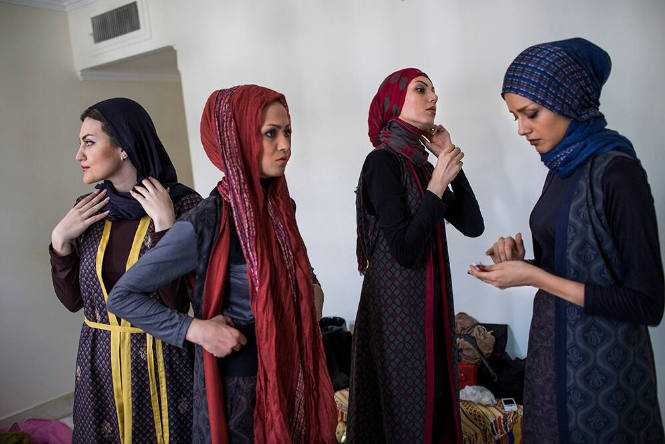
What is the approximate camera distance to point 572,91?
1236mm

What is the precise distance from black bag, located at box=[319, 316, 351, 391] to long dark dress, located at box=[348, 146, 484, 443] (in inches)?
43.6

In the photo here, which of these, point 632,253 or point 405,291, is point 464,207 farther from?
point 632,253

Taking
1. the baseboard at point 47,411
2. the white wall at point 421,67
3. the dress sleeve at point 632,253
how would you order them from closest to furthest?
the dress sleeve at point 632,253, the white wall at point 421,67, the baseboard at point 47,411

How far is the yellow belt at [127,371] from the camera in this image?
5.06 ft

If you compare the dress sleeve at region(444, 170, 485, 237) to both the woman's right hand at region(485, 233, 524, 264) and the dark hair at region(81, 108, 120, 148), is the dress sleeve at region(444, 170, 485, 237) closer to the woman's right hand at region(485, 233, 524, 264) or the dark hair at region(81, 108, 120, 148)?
the woman's right hand at region(485, 233, 524, 264)

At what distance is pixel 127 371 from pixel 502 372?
1.86 metres

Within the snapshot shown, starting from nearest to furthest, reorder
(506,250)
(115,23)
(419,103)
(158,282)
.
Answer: (158,282), (506,250), (419,103), (115,23)

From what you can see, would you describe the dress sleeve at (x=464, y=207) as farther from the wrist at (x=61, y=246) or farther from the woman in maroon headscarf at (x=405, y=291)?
the wrist at (x=61, y=246)

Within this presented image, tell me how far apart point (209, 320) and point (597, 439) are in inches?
37.3

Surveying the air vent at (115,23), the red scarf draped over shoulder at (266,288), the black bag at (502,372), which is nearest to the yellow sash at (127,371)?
the red scarf draped over shoulder at (266,288)

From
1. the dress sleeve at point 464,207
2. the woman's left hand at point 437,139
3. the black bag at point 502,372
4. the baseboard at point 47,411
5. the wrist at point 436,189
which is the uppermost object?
the woman's left hand at point 437,139

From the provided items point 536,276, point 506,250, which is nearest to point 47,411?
point 506,250

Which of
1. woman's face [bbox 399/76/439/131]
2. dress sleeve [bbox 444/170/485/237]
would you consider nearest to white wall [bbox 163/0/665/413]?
dress sleeve [bbox 444/170/485/237]

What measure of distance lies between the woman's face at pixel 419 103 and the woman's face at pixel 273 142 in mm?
580
